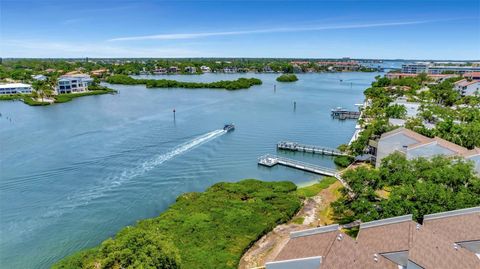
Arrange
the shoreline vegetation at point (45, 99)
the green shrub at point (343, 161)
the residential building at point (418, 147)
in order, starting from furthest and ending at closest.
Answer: the shoreline vegetation at point (45, 99), the green shrub at point (343, 161), the residential building at point (418, 147)

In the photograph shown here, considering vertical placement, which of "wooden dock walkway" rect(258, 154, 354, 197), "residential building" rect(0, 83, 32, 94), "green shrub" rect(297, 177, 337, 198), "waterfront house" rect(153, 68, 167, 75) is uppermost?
"waterfront house" rect(153, 68, 167, 75)

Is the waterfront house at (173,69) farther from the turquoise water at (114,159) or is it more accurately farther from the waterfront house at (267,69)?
the turquoise water at (114,159)

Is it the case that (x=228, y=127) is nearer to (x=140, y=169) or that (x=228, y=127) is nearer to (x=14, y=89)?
(x=140, y=169)

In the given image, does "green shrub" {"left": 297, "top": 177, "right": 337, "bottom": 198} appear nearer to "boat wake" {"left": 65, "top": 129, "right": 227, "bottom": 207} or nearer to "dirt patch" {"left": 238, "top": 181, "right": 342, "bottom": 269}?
"dirt patch" {"left": 238, "top": 181, "right": 342, "bottom": 269}

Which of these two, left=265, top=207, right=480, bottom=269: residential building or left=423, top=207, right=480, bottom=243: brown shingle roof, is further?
left=423, top=207, right=480, bottom=243: brown shingle roof

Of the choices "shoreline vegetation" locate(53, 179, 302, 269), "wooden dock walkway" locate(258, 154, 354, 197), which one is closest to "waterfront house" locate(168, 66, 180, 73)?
"wooden dock walkway" locate(258, 154, 354, 197)

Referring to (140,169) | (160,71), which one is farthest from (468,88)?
(160,71)

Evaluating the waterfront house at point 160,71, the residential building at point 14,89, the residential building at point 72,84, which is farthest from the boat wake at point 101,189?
the waterfront house at point 160,71
